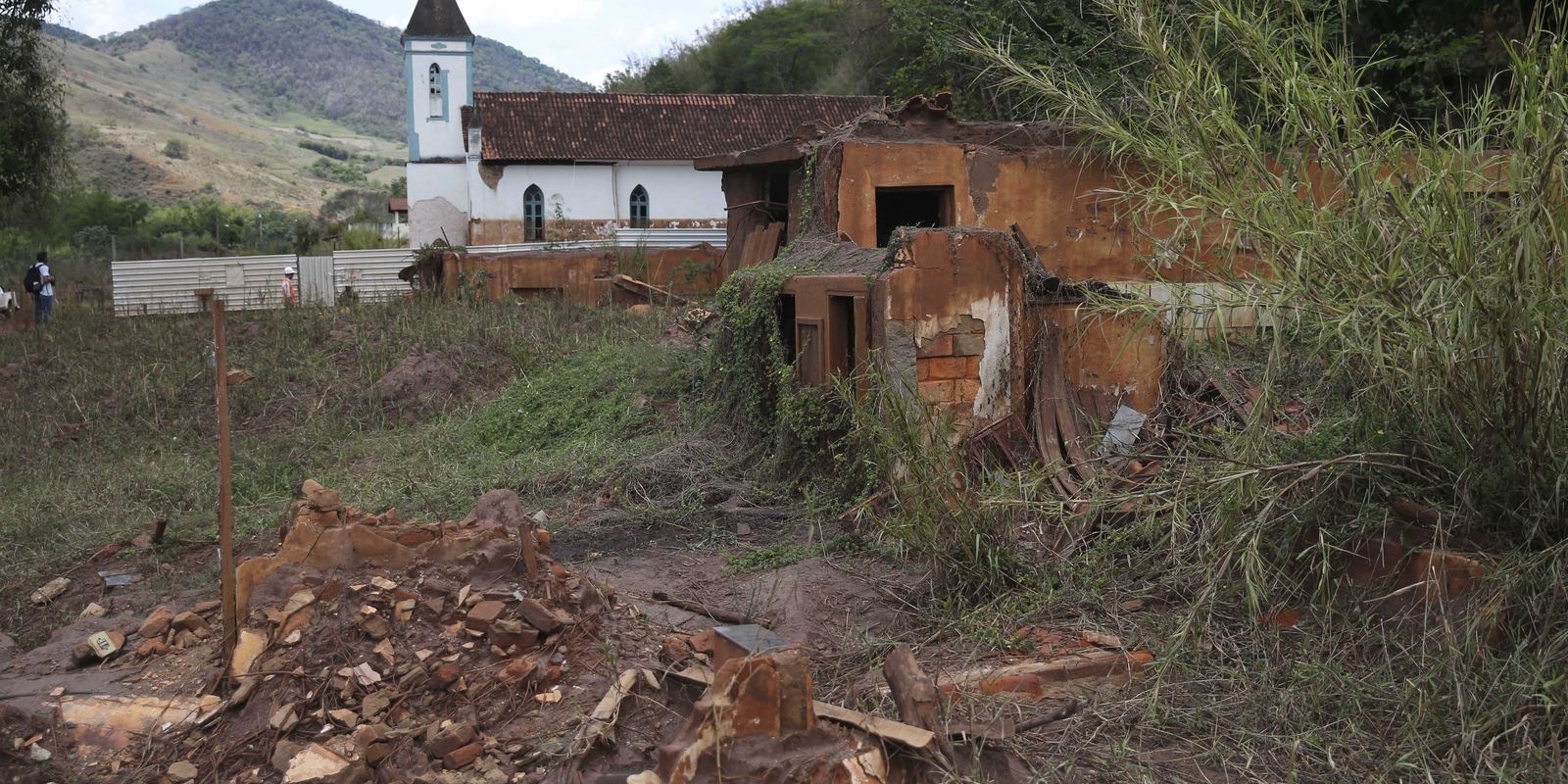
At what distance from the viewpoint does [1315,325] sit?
458cm

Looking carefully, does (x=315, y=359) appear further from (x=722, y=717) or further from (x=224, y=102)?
(x=224, y=102)

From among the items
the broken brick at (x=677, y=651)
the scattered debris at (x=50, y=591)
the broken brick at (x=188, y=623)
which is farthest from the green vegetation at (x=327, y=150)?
the broken brick at (x=677, y=651)

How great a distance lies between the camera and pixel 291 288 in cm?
1911

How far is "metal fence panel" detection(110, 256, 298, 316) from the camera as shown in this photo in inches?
768

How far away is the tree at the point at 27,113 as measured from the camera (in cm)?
1620

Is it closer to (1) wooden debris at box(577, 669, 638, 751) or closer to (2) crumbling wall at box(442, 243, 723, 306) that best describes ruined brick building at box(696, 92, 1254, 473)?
(1) wooden debris at box(577, 669, 638, 751)

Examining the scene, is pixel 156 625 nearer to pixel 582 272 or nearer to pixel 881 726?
pixel 881 726

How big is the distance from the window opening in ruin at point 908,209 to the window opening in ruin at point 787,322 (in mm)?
1824

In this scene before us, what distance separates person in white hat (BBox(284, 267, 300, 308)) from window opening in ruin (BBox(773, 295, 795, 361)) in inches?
425

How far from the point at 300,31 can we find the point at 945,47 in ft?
391

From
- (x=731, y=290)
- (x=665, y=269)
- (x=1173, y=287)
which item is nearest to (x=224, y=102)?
(x=665, y=269)

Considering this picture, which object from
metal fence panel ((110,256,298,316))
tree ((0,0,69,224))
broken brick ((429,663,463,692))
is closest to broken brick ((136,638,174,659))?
broken brick ((429,663,463,692))

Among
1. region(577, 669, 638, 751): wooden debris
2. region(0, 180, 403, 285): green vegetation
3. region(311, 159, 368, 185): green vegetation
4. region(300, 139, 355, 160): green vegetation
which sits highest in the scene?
region(300, 139, 355, 160): green vegetation

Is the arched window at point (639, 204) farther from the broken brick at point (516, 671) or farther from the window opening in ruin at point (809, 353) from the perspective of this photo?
the broken brick at point (516, 671)
